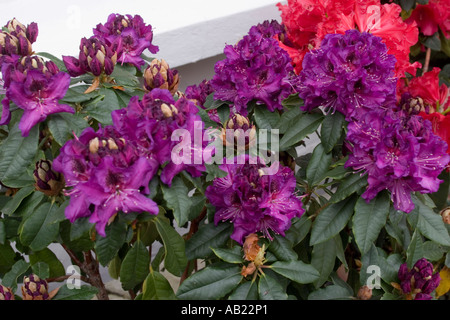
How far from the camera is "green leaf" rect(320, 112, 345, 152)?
110 centimetres

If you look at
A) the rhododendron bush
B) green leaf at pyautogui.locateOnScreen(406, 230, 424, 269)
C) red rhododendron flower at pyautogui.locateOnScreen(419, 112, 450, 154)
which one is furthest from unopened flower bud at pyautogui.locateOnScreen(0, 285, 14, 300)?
red rhododendron flower at pyautogui.locateOnScreen(419, 112, 450, 154)

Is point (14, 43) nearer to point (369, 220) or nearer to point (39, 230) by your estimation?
point (39, 230)

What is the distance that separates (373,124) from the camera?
0.99 meters

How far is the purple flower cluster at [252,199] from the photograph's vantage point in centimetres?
97

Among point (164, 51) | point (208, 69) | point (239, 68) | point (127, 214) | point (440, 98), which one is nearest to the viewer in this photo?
point (127, 214)

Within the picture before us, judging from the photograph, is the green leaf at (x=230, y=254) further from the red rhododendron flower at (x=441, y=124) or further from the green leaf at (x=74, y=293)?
the red rhododendron flower at (x=441, y=124)

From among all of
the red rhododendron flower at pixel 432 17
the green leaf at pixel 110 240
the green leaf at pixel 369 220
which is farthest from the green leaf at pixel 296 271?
the red rhododendron flower at pixel 432 17

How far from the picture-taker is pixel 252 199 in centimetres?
98

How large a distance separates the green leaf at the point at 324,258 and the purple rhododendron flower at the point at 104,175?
457mm

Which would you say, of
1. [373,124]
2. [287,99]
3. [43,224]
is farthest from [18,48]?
[373,124]

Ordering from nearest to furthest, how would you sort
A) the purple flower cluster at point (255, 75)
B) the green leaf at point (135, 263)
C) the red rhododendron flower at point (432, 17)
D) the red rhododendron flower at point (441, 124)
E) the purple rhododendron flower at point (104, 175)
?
the purple rhododendron flower at point (104, 175)
the green leaf at point (135, 263)
the purple flower cluster at point (255, 75)
the red rhododendron flower at point (441, 124)
the red rhododendron flower at point (432, 17)

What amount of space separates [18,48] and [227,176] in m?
0.55

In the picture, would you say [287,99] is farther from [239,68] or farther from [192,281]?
[192,281]

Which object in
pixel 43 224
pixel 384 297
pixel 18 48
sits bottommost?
pixel 384 297
